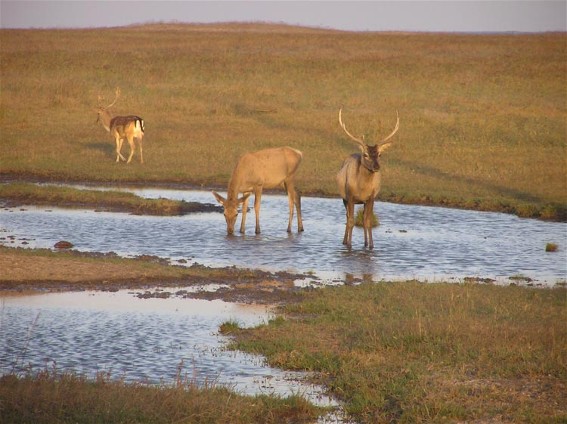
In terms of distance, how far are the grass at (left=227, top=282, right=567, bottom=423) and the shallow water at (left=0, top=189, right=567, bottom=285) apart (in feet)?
7.45

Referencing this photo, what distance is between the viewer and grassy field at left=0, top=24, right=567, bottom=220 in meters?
26.8

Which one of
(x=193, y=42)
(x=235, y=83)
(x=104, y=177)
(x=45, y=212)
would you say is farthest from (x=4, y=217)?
(x=193, y=42)

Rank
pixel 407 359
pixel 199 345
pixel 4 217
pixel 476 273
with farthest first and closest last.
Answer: pixel 4 217 → pixel 476 273 → pixel 199 345 → pixel 407 359

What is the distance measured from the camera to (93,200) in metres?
22.0

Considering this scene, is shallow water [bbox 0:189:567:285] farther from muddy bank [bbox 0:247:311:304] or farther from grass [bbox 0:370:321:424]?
grass [bbox 0:370:321:424]

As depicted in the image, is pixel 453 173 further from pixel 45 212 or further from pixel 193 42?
pixel 193 42

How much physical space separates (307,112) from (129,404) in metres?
31.6

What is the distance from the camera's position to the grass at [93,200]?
21219 millimetres

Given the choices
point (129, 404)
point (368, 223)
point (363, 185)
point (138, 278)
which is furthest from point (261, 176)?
point (129, 404)

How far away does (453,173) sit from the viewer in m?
27.8

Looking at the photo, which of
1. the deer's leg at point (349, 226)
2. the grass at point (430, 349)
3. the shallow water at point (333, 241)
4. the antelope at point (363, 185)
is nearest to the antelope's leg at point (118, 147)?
the shallow water at point (333, 241)

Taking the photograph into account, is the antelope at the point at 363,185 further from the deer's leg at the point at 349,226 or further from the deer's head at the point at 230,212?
the deer's head at the point at 230,212

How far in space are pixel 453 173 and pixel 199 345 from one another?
1780 cm

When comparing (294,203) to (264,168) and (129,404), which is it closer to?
(264,168)
